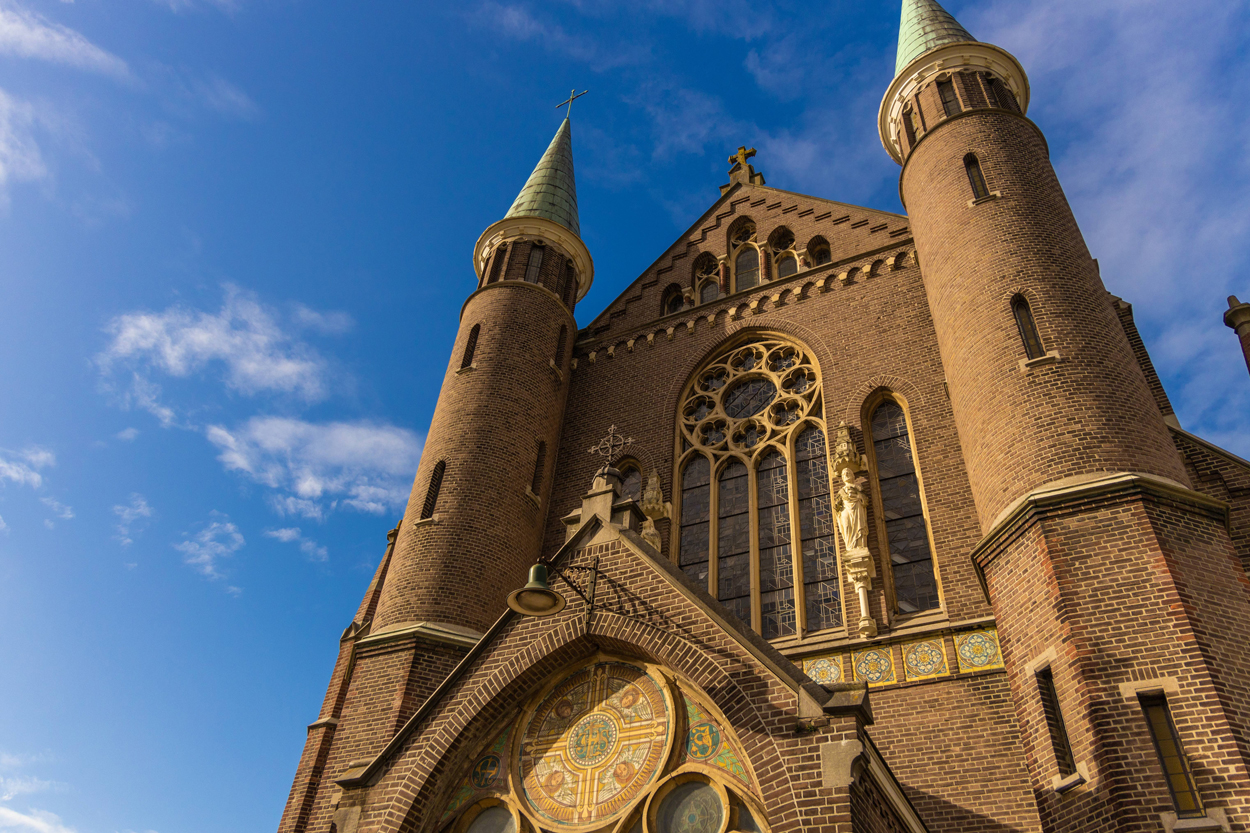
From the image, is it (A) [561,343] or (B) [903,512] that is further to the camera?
(A) [561,343]

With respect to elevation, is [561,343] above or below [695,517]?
above

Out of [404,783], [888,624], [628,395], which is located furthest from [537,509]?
[404,783]

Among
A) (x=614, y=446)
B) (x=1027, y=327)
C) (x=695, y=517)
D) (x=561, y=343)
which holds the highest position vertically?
(x=561, y=343)

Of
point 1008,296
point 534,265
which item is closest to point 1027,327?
point 1008,296

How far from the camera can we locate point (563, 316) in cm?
1950

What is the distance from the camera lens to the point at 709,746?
7980 mm

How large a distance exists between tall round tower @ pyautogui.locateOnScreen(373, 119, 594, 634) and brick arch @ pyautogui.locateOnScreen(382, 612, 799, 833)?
174 inches

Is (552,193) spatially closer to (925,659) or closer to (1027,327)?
(1027,327)

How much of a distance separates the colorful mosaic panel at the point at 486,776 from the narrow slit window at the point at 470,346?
9633 mm

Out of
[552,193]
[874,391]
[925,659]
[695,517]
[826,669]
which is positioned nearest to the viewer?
[925,659]

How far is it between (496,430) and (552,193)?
7698 mm

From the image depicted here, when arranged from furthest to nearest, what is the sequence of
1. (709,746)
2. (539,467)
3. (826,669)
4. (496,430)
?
(539,467), (496,430), (826,669), (709,746)

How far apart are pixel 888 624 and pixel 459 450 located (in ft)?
24.8

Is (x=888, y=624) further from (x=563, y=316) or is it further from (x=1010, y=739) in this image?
(x=563, y=316)
